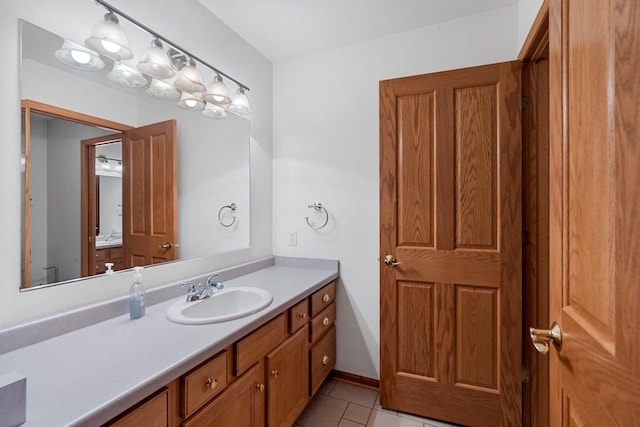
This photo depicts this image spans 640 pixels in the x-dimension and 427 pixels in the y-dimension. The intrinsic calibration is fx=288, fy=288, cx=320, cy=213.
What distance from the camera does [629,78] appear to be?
52 centimetres

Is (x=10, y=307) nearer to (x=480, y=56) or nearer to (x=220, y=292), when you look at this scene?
(x=220, y=292)

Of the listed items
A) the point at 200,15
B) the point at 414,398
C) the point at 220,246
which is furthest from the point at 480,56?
the point at 414,398

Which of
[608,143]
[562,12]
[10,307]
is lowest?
[10,307]

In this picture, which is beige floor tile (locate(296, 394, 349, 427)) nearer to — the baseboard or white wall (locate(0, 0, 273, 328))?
the baseboard

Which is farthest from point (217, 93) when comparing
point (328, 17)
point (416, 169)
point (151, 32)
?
point (416, 169)

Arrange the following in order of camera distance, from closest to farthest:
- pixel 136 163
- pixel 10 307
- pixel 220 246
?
pixel 10 307 → pixel 136 163 → pixel 220 246

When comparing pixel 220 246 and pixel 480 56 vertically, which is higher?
pixel 480 56

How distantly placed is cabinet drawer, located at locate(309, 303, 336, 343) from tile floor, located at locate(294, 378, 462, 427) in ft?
1.50

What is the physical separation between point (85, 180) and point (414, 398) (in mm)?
2144

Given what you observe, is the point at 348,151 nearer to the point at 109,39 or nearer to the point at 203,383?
the point at 109,39

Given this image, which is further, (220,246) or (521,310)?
(220,246)

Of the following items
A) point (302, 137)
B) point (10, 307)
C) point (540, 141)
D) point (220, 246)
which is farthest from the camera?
point (302, 137)

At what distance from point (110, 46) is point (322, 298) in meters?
1.69

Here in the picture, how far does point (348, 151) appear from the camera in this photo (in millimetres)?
2133
